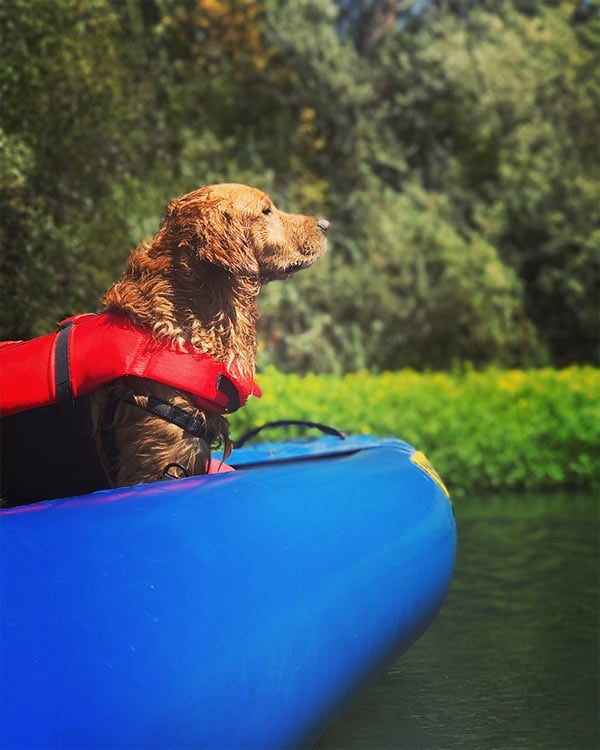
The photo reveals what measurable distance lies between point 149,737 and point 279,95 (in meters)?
13.7

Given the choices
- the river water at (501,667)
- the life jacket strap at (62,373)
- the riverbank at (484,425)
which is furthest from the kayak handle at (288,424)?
the riverbank at (484,425)

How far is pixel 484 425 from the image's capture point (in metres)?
8.59

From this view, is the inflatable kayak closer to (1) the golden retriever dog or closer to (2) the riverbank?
(1) the golden retriever dog

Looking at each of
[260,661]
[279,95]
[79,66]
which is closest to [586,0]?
[279,95]

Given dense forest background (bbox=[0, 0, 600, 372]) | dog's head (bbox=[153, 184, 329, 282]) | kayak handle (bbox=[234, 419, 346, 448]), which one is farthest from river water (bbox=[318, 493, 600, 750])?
dense forest background (bbox=[0, 0, 600, 372])

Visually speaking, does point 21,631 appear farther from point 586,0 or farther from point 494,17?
point 586,0

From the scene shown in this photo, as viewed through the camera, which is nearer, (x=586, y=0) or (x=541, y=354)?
(x=541, y=354)

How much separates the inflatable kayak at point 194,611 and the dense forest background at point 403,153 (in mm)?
8922

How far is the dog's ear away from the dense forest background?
8329 millimetres

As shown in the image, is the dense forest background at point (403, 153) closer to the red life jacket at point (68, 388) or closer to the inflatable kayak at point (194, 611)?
the red life jacket at point (68, 388)

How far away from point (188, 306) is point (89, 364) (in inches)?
13.1

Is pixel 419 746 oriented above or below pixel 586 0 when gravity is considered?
below

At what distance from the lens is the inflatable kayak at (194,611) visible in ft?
5.08

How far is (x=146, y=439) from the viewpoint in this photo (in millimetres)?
2615
